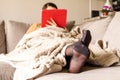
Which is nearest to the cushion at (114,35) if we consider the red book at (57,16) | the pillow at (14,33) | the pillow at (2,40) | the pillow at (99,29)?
the pillow at (99,29)

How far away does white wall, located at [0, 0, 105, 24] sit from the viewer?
2.75 meters

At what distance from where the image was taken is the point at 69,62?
137 centimetres

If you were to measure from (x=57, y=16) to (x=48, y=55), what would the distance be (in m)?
0.44

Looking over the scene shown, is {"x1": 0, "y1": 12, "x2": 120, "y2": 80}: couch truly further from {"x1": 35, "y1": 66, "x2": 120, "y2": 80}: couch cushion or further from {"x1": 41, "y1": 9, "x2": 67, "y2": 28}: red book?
{"x1": 41, "y1": 9, "x2": 67, "y2": 28}: red book

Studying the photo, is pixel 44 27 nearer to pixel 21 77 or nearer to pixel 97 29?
pixel 97 29

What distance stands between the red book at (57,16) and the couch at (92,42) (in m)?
0.30

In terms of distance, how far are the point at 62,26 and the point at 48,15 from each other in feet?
0.43

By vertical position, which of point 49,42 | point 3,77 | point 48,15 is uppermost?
point 48,15

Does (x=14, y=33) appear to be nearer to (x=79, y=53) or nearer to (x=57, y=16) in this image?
(x=57, y=16)

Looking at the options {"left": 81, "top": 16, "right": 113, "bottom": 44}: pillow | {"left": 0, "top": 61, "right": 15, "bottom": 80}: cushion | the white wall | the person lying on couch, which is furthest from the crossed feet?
Answer: the white wall

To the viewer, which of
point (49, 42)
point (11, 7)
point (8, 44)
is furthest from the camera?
point (11, 7)

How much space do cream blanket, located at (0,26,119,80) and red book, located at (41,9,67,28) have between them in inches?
2.6

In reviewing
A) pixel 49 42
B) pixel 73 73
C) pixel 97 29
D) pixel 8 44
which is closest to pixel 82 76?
pixel 73 73

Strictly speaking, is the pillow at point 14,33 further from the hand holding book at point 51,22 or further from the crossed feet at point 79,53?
the crossed feet at point 79,53
